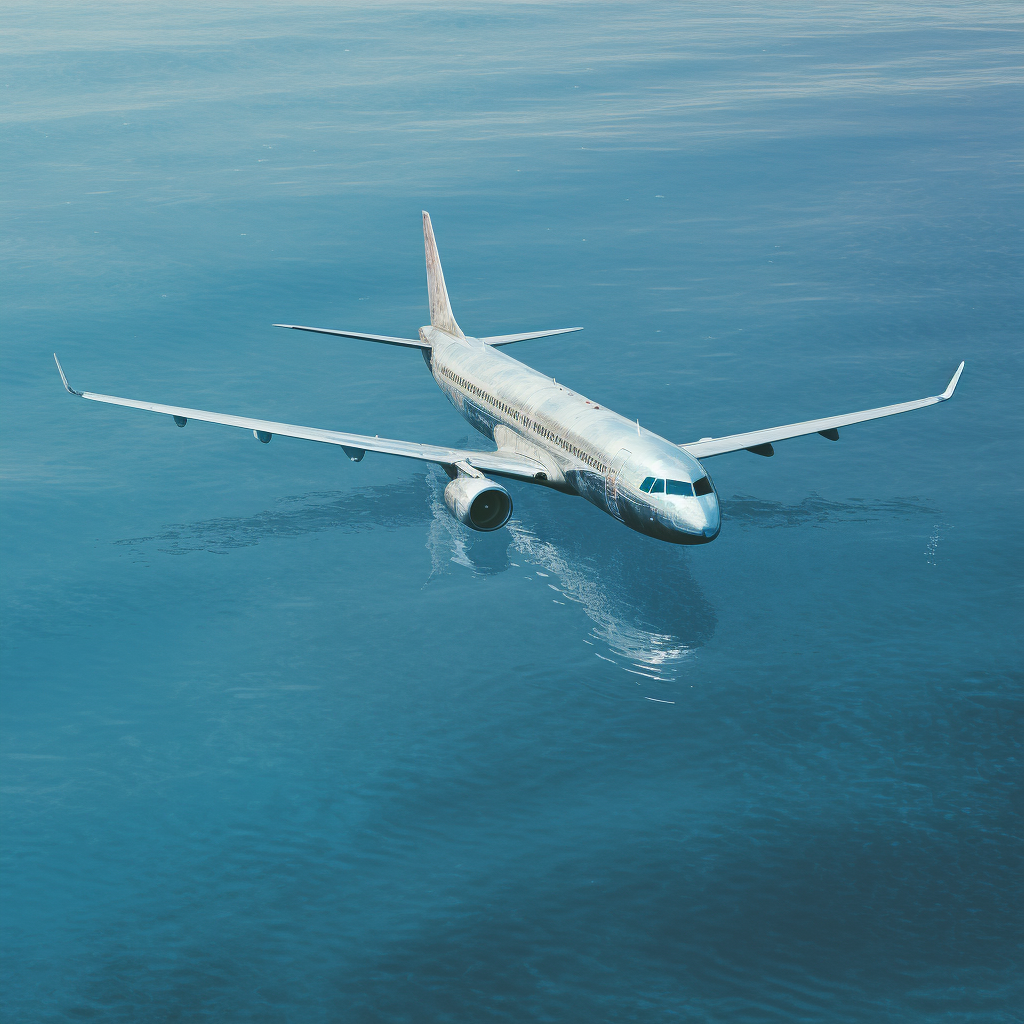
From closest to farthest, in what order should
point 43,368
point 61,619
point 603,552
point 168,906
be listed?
point 168,906
point 61,619
point 603,552
point 43,368

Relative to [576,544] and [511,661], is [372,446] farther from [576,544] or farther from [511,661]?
[511,661]

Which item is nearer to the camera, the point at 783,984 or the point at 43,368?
the point at 783,984

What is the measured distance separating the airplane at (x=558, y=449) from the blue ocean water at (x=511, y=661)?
12.6ft

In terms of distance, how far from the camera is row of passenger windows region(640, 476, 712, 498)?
57281 millimetres

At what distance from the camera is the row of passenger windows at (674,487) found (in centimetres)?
5728

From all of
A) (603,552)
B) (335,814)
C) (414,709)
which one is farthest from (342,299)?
(335,814)

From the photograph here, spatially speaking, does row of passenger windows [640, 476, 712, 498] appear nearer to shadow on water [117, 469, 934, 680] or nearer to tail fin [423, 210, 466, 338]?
shadow on water [117, 469, 934, 680]

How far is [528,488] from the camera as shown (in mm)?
72562

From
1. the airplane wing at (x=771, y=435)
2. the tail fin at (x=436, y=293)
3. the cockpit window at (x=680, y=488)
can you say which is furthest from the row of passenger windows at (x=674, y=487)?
the tail fin at (x=436, y=293)

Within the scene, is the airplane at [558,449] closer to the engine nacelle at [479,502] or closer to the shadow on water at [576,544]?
the engine nacelle at [479,502]

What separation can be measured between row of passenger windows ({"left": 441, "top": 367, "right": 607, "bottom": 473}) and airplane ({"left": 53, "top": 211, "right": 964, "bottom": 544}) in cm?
6

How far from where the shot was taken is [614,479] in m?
59.5

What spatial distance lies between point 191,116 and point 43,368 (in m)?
102

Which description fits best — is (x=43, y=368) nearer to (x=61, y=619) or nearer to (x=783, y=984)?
(x=61, y=619)
